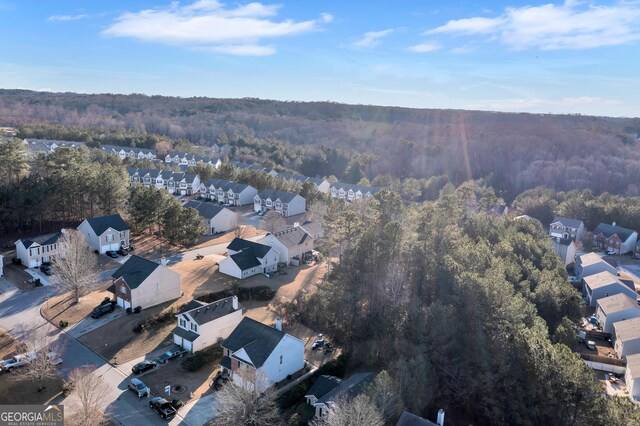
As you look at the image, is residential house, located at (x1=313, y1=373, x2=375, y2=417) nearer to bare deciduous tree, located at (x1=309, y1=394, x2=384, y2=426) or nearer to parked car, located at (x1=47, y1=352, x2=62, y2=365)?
bare deciduous tree, located at (x1=309, y1=394, x2=384, y2=426)

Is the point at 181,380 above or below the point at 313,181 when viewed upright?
below

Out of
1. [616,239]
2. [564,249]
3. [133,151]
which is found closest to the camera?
[564,249]

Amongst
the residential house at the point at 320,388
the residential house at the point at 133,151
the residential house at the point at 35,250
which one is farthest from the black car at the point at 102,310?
the residential house at the point at 133,151

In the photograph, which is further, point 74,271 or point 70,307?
point 70,307

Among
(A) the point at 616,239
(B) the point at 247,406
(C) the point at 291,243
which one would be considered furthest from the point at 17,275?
(A) the point at 616,239

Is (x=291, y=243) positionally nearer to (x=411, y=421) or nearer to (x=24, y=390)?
(x=24, y=390)

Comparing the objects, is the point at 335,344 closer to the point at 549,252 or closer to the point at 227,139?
the point at 549,252

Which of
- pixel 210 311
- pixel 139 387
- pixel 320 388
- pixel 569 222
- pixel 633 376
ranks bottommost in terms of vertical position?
pixel 633 376

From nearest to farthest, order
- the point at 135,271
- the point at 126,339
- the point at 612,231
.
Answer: the point at 126,339, the point at 135,271, the point at 612,231
